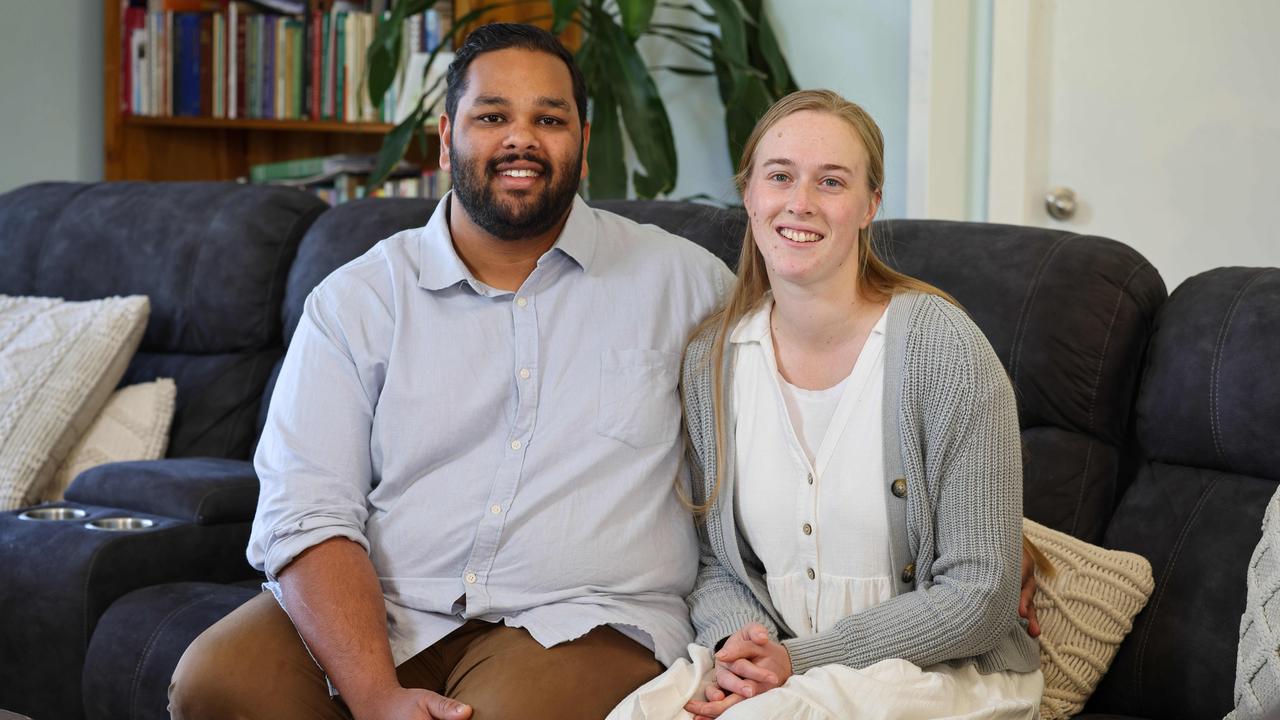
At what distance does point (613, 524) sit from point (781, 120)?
21.5 inches

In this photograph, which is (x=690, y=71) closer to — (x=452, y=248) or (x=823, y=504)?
(x=452, y=248)

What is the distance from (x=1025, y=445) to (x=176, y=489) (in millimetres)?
1368

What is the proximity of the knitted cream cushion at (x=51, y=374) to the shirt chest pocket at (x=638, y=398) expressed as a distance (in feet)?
4.12

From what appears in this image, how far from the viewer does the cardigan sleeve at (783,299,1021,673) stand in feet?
4.80

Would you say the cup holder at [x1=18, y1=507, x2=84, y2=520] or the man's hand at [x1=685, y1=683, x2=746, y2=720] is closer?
the man's hand at [x1=685, y1=683, x2=746, y2=720]

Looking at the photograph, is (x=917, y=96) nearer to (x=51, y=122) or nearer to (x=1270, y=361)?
(x=1270, y=361)

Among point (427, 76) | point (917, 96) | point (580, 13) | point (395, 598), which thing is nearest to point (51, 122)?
point (427, 76)

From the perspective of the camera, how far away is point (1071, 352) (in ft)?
5.98

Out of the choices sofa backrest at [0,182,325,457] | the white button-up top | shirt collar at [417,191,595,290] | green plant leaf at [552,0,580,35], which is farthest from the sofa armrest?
green plant leaf at [552,0,580,35]

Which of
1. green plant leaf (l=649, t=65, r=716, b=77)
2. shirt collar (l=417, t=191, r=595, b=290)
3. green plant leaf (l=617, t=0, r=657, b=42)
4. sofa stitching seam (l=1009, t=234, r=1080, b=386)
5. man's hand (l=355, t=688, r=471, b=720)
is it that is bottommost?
man's hand (l=355, t=688, r=471, b=720)

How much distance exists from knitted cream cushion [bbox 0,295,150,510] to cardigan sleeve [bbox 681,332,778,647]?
4.41ft

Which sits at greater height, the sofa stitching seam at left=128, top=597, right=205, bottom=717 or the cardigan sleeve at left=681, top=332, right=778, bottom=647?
the cardigan sleeve at left=681, top=332, right=778, bottom=647

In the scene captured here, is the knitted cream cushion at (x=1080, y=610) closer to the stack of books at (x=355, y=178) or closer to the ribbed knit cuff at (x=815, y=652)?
the ribbed knit cuff at (x=815, y=652)

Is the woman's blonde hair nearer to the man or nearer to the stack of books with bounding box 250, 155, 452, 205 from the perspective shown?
the man
